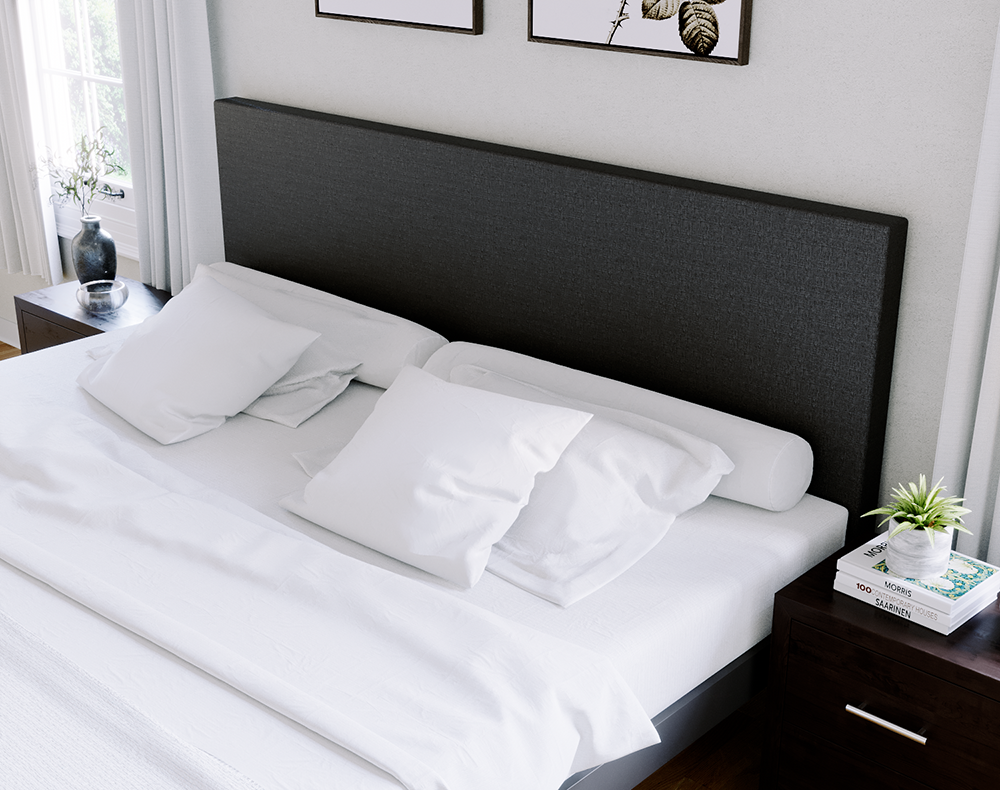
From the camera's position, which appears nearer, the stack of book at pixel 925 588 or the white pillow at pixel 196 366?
the stack of book at pixel 925 588

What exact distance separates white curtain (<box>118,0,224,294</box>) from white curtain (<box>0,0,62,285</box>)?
73 centimetres

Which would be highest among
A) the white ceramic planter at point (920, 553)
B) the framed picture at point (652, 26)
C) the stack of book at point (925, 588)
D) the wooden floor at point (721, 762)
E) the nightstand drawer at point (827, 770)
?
the framed picture at point (652, 26)

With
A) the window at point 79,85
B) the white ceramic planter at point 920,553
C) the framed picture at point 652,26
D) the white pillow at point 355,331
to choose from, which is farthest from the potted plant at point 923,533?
the window at point 79,85

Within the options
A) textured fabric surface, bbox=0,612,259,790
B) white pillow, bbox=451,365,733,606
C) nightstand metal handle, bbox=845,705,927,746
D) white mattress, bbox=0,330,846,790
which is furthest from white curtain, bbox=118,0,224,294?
nightstand metal handle, bbox=845,705,927,746

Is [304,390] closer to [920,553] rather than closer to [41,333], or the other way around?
[41,333]

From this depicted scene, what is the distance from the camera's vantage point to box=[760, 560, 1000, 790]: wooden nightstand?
172 cm

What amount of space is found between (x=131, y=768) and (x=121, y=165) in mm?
3040

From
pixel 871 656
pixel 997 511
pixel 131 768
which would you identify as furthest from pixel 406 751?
pixel 997 511

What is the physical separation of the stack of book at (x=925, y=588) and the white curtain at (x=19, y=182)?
3356 mm

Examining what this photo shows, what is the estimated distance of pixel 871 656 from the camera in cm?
182

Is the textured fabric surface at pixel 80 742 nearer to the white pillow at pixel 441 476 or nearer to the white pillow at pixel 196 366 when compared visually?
the white pillow at pixel 441 476

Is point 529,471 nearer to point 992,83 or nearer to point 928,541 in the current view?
point 928,541

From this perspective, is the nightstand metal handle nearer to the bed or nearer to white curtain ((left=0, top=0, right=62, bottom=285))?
the bed

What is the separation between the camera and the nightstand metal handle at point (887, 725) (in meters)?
1.79
